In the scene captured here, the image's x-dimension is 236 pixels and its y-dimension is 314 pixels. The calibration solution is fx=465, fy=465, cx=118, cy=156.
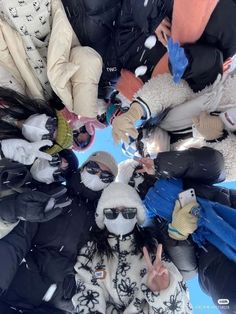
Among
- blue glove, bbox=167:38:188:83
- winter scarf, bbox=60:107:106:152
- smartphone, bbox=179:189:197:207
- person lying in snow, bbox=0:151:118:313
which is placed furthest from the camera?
winter scarf, bbox=60:107:106:152

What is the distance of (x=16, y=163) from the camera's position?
1437mm

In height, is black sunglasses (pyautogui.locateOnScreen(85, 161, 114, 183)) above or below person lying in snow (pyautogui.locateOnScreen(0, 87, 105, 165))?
below

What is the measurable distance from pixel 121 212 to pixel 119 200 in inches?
1.6

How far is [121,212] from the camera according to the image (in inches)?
61.1

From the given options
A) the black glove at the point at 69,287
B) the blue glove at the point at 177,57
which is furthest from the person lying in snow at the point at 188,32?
the black glove at the point at 69,287

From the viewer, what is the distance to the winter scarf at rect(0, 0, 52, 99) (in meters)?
1.37

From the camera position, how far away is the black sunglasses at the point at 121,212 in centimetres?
154

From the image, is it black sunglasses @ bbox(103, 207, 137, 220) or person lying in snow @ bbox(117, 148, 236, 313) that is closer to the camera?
person lying in snow @ bbox(117, 148, 236, 313)

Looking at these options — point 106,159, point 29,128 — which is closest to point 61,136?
point 29,128

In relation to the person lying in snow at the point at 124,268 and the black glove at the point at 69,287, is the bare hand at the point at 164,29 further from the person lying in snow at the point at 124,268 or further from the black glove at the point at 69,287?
the black glove at the point at 69,287

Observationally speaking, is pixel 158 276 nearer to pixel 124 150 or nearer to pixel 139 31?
pixel 124 150

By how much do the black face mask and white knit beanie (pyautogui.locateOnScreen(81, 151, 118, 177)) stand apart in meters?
0.06

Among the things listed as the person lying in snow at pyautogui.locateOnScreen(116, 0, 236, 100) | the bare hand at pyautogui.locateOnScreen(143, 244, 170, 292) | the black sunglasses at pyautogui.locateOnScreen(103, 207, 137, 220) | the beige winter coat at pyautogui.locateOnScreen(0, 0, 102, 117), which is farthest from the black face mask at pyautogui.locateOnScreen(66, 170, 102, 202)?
the person lying in snow at pyautogui.locateOnScreen(116, 0, 236, 100)

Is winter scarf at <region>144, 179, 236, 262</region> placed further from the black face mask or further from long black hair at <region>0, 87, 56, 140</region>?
long black hair at <region>0, 87, 56, 140</region>
